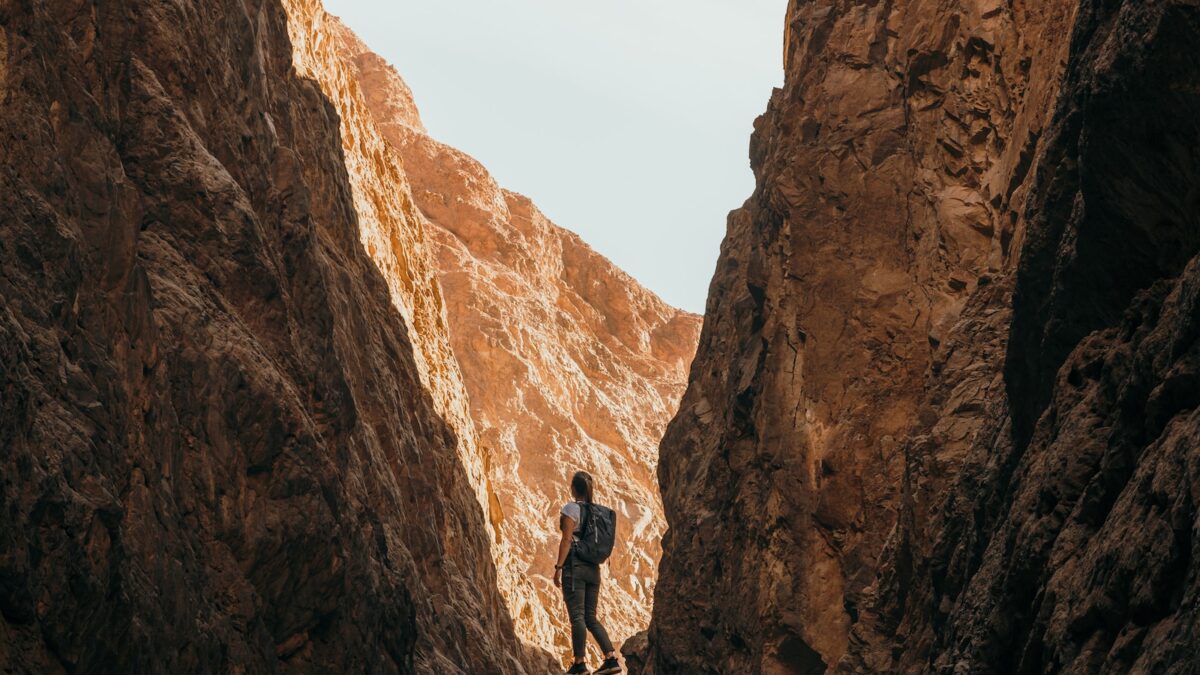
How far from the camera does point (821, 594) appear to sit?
21.2m

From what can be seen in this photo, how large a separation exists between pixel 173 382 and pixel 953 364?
736 centimetres

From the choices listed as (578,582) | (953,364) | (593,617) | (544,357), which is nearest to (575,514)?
(578,582)

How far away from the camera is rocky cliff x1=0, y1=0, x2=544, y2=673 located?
502 inches

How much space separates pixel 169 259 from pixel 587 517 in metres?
5.15

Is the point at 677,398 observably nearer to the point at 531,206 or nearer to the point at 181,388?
the point at 531,206

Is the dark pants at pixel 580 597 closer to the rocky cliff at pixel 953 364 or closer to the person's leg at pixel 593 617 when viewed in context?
the person's leg at pixel 593 617

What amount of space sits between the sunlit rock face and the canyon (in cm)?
2370

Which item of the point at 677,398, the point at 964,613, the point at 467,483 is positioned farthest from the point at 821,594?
the point at 677,398

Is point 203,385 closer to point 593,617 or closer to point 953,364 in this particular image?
point 593,617

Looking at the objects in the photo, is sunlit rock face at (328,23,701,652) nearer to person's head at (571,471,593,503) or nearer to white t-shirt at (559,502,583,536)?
person's head at (571,471,593,503)

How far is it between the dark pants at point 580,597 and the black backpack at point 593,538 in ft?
0.32

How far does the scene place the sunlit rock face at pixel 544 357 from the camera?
6344cm

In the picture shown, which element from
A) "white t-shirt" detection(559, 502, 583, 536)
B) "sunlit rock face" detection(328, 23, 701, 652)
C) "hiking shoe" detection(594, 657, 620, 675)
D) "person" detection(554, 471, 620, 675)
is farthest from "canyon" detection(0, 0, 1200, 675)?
"sunlit rock face" detection(328, 23, 701, 652)

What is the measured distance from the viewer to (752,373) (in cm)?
2430
